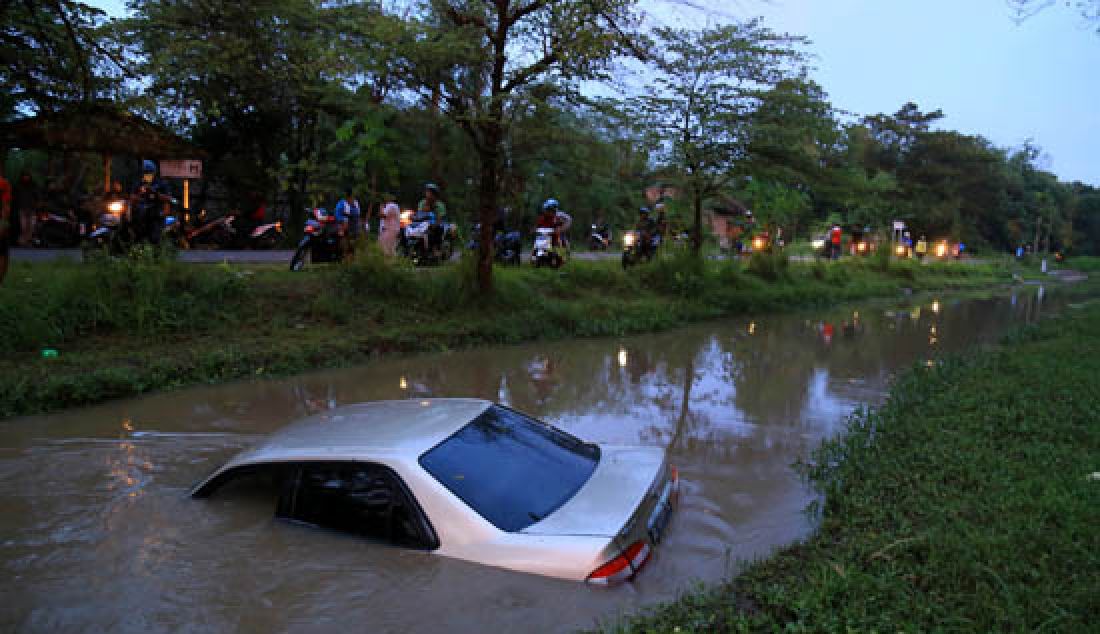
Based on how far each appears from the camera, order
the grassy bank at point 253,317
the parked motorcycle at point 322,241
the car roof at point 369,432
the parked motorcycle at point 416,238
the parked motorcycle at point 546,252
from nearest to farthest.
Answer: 1. the car roof at point 369,432
2. the grassy bank at point 253,317
3. the parked motorcycle at point 322,241
4. the parked motorcycle at point 416,238
5. the parked motorcycle at point 546,252

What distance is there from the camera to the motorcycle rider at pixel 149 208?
41.9 ft

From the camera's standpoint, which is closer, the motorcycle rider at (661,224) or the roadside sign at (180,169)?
the roadside sign at (180,169)

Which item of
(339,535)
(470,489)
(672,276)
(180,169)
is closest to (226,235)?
(180,169)

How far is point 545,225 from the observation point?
1706cm

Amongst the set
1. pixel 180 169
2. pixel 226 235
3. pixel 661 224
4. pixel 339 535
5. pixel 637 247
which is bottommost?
pixel 339 535

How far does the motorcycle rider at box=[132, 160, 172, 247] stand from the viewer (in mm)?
12773

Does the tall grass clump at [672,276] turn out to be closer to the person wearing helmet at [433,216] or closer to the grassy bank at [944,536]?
the person wearing helmet at [433,216]

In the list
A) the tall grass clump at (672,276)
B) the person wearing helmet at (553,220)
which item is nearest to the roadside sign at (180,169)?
the person wearing helmet at (553,220)

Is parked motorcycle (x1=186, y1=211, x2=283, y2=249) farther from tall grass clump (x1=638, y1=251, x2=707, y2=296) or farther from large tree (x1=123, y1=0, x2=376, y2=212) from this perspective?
tall grass clump (x1=638, y1=251, x2=707, y2=296)

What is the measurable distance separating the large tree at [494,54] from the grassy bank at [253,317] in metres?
2.65

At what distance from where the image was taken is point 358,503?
3896 mm

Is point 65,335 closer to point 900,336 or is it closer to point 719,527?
point 719,527

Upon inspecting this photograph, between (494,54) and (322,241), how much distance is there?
15.1 feet

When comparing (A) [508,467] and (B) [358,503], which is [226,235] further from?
(A) [508,467]
